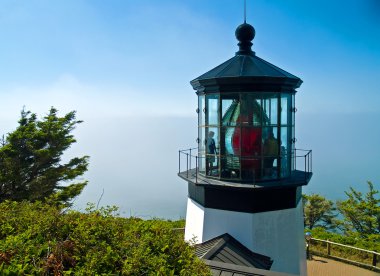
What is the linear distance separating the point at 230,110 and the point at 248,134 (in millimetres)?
605

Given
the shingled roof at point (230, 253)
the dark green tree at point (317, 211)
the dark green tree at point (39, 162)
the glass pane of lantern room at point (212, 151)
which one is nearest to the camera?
the shingled roof at point (230, 253)

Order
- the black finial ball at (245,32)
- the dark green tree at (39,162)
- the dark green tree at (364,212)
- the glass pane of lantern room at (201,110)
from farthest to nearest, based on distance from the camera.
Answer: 1. the dark green tree at (364,212)
2. the dark green tree at (39,162)
3. the black finial ball at (245,32)
4. the glass pane of lantern room at (201,110)

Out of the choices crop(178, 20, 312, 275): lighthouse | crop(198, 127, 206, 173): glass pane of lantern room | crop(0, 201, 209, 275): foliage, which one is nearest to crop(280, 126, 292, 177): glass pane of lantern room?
crop(178, 20, 312, 275): lighthouse

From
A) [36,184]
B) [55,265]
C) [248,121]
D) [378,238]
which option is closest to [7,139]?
[36,184]

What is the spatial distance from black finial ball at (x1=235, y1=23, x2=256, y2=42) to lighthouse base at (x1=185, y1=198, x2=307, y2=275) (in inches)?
149

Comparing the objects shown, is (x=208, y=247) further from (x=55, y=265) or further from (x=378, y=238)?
(x=378, y=238)

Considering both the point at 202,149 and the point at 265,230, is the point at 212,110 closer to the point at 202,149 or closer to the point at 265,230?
the point at 202,149

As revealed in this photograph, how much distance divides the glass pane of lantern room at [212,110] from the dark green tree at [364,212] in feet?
58.4

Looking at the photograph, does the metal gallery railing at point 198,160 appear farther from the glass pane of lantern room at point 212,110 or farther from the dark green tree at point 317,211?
the dark green tree at point 317,211

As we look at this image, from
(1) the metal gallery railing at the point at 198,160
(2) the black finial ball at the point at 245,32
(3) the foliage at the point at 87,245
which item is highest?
(2) the black finial ball at the point at 245,32

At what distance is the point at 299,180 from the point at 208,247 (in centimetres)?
233

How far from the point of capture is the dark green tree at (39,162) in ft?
52.2

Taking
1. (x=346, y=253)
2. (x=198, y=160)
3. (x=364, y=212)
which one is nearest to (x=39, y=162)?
(x=198, y=160)

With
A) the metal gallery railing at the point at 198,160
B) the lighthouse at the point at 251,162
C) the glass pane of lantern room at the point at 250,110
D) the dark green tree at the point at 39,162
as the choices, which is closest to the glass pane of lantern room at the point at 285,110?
the lighthouse at the point at 251,162
